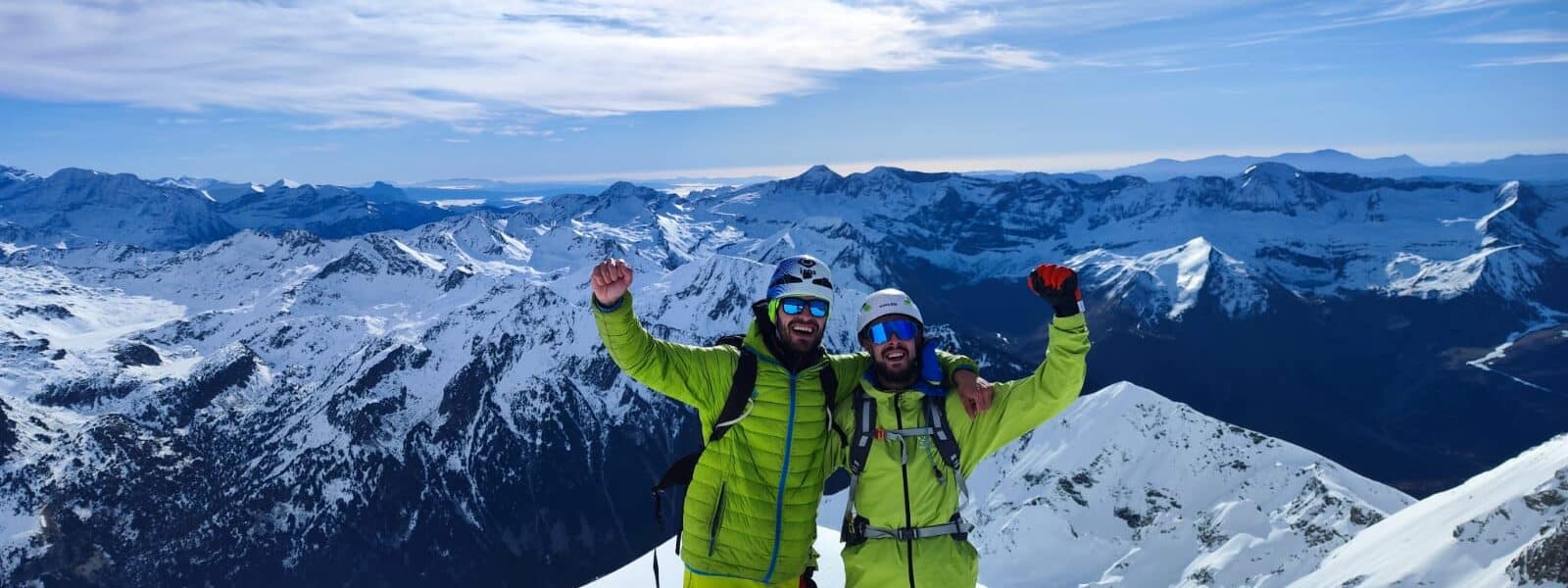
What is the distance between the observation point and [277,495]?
198 metres

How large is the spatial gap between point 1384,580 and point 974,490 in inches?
2543

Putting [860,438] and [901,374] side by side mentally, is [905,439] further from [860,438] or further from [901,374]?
[901,374]

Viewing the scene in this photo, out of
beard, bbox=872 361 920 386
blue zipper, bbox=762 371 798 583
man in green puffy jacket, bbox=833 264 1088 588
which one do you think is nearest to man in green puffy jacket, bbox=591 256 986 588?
blue zipper, bbox=762 371 798 583

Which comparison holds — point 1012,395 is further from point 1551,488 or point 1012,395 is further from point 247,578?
point 247,578

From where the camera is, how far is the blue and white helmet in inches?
390

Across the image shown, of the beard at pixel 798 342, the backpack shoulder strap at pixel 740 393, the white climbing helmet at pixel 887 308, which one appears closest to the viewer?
the backpack shoulder strap at pixel 740 393

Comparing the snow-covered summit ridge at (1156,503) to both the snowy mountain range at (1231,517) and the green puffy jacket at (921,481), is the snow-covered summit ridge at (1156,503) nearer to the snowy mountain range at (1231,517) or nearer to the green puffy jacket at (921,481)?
the snowy mountain range at (1231,517)

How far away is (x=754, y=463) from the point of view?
9.80 metres

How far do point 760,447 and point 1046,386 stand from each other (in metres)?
3.54

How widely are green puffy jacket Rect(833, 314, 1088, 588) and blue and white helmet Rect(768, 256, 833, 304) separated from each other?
1.29 meters

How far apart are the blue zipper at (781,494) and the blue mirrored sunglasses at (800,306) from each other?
0.78 metres

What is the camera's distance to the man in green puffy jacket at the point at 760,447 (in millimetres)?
9641

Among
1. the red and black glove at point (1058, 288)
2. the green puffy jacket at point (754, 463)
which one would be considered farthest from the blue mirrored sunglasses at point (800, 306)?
the red and black glove at point (1058, 288)

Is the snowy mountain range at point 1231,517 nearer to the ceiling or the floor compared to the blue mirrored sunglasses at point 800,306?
nearer to the floor
